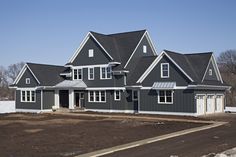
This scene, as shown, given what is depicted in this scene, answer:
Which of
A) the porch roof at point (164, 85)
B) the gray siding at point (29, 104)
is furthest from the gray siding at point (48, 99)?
the porch roof at point (164, 85)

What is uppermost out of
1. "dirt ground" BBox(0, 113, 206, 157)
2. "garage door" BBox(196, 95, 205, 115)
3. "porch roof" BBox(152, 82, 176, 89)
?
"porch roof" BBox(152, 82, 176, 89)

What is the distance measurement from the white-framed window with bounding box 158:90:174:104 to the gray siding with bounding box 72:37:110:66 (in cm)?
811

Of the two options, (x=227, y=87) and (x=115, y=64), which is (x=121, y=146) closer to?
(x=115, y=64)

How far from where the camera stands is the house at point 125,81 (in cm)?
3494

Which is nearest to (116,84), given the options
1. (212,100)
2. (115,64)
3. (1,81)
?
(115,64)

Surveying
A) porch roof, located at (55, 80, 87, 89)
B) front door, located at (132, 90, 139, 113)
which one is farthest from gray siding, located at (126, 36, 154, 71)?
porch roof, located at (55, 80, 87, 89)

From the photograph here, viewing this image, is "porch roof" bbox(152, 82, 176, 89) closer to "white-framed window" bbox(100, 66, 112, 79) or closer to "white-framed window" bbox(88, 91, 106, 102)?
"white-framed window" bbox(100, 66, 112, 79)

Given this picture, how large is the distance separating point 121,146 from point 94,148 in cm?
128

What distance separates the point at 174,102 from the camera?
1372 inches

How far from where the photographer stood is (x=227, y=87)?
40.8 m

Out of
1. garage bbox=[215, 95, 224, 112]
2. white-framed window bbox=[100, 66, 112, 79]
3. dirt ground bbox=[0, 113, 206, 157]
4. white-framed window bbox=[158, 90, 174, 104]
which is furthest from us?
white-framed window bbox=[100, 66, 112, 79]

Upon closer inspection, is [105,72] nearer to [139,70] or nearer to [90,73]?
[90,73]

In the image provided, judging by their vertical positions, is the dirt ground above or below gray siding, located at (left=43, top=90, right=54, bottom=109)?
below

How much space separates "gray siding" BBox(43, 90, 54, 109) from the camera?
43.3m
